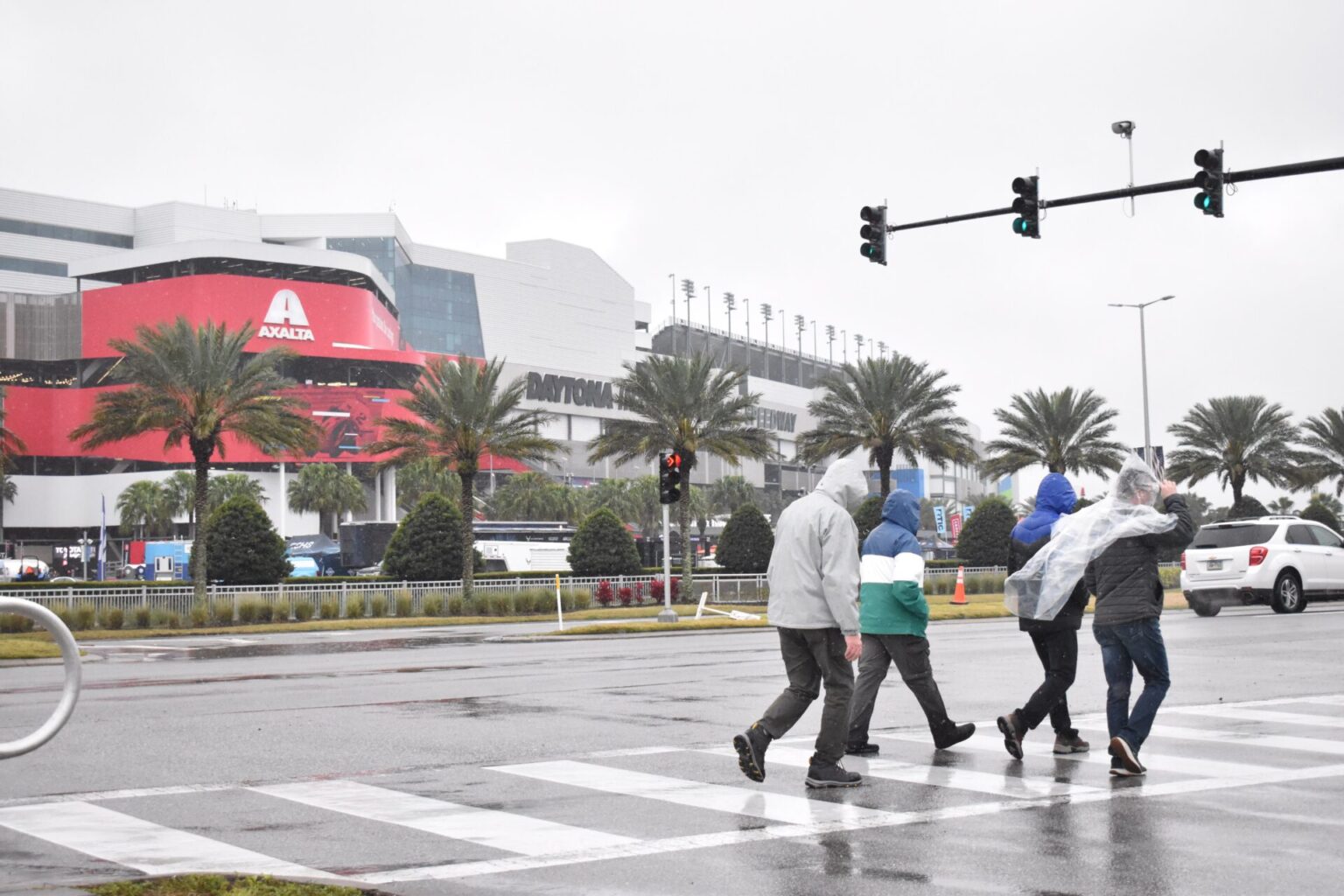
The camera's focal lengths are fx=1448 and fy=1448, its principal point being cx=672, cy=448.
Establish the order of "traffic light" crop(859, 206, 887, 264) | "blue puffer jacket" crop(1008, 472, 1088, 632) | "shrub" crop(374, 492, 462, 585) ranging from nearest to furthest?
"blue puffer jacket" crop(1008, 472, 1088, 632) < "traffic light" crop(859, 206, 887, 264) < "shrub" crop(374, 492, 462, 585)

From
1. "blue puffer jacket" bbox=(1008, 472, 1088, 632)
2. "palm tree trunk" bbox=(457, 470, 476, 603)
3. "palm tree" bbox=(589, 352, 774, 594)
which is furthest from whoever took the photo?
"palm tree" bbox=(589, 352, 774, 594)

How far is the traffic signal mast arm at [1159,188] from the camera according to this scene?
16.4 m

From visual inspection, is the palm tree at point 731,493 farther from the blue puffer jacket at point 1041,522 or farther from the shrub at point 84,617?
the blue puffer jacket at point 1041,522

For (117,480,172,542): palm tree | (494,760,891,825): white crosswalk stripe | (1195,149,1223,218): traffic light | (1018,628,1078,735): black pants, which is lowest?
(494,760,891,825): white crosswalk stripe

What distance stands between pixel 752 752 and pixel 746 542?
1756 inches

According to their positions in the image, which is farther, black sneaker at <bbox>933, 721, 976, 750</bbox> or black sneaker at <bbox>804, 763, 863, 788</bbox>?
black sneaker at <bbox>933, 721, 976, 750</bbox>

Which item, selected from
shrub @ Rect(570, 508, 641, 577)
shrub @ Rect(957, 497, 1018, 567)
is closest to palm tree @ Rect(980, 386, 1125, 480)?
shrub @ Rect(957, 497, 1018, 567)

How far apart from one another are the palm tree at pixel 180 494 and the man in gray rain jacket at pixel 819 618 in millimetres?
88460

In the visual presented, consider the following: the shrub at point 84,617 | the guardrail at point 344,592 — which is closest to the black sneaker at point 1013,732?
the guardrail at point 344,592

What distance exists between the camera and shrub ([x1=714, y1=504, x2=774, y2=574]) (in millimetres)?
52156

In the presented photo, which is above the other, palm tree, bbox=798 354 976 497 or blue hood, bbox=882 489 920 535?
palm tree, bbox=798 354 976 497

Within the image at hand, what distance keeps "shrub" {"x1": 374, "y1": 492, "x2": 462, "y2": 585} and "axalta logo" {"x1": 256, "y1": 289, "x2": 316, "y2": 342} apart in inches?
2290

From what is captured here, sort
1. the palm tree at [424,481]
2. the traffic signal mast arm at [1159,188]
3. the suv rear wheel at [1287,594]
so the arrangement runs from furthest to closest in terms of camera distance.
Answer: the palm tree at [424,481] → the suv rear wheel at [1287,594] → the traffic signal mast arm at [1159,188]

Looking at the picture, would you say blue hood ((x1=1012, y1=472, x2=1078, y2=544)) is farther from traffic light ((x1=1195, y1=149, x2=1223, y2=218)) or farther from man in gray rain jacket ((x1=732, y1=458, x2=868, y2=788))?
traffic light ((x1=1195, y1=149, x2=1223, y2=218))
